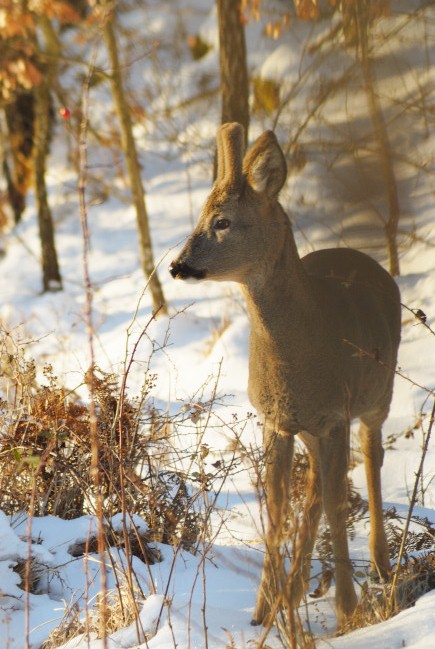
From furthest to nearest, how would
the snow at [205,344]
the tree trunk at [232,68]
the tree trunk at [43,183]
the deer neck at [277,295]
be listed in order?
the tree trunk at [43,183]
the tree trunk at [232,68]
the deer neck at [277,295]
the snow at [205,344]

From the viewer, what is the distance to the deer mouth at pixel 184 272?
10.7ft

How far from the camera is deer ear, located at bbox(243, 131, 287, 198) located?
11.1ft

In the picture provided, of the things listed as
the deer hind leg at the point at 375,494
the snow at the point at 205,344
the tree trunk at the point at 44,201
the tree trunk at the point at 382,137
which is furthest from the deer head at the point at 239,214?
the tree trunk at the point at 44,201

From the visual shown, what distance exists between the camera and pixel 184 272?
10.8ft

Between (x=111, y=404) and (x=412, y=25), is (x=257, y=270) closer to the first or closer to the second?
(x=111, y=404)

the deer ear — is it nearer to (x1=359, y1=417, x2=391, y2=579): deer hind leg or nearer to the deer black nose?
the deer black nose

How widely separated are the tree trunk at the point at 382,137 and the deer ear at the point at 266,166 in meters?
2.93

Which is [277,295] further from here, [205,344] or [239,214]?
[205,344]

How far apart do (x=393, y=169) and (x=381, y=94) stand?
1.83 ft

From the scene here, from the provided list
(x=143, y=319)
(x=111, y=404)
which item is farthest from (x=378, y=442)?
(x=143, y=319)

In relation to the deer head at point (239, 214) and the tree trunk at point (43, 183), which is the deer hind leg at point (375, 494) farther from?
the tree trunk at point (43, 183)

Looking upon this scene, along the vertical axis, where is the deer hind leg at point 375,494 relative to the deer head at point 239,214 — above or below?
below

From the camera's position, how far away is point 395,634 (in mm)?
2977

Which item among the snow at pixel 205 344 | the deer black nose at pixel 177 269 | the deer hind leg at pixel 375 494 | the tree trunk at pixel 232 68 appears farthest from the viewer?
the tree trunk at pixel 232 68
